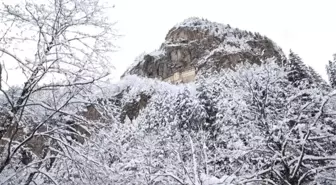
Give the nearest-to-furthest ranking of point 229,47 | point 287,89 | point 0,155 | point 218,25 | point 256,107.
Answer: point 0,155
point 256,107
point 287,89
point 229,47
point 218,25

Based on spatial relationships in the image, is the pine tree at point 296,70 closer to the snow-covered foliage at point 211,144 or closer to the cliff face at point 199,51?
the snow-covered foliage at point 211,144

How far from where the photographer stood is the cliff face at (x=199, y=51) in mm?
56844

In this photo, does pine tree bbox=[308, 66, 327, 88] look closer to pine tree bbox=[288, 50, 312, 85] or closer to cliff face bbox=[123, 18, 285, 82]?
pine tree bbox=[288, 50, 312, 85]

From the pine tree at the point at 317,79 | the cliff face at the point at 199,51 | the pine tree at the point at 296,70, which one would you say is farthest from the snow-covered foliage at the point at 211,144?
the cliff face at the point at 199,51

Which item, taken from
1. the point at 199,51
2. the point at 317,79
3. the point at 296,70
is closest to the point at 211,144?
the point at 296,70

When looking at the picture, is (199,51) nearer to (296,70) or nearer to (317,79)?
(317,79)

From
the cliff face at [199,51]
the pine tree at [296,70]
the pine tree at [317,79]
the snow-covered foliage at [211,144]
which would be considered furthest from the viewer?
the cliff face at [199,51]

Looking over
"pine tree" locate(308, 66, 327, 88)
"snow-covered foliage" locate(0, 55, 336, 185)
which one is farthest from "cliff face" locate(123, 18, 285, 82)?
"snow-covered foliage" locate(0, 55, 336, 185)

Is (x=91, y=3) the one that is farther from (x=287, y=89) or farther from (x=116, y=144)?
(x=287, y=89)

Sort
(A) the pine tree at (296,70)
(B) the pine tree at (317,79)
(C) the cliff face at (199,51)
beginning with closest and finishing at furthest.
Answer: (A) the pine tree at (296,70)
(B) the pine tree at (317,79)
(C) the cliff face at (199,51)

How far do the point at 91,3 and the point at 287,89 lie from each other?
13.6 metres

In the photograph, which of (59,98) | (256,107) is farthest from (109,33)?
(256,107)

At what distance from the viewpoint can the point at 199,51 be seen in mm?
60688

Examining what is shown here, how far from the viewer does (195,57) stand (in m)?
60.3
